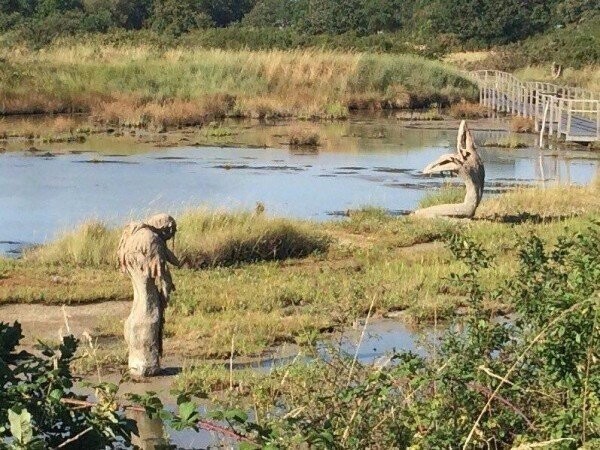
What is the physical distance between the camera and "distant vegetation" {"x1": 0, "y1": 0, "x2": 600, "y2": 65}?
6000cm

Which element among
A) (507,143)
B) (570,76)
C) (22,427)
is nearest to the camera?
(22,427)

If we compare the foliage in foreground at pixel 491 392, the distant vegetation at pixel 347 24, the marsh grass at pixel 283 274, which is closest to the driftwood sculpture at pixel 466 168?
the marsh grass at pixel 283 274

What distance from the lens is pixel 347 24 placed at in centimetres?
7894

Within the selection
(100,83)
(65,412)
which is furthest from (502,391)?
(100,83)

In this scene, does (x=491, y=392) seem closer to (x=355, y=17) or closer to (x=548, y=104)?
(x=548, y=104)

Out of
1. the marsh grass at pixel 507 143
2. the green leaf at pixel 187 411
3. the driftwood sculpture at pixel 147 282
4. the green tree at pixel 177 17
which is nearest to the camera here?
the green leaf at pixel 187 411

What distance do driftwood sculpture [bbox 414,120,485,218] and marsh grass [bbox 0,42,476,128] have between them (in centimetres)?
1878

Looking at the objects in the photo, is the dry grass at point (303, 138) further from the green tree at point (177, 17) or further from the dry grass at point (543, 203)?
the green tree at point (177, 17)

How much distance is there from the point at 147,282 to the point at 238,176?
50.1 feet

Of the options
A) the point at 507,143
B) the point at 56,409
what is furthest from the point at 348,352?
the point at 507,143

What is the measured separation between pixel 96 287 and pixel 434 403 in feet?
24.7

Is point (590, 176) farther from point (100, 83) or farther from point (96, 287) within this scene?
point (100, 83)

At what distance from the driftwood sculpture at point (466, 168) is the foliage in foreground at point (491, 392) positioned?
9.80 metres

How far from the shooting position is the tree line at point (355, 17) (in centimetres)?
7188
